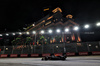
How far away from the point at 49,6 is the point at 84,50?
8425 centimetres

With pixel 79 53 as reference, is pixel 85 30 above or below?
above

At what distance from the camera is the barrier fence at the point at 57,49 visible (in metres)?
20.1

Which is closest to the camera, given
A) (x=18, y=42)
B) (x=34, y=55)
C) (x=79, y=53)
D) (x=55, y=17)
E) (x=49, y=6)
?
(x=79, y=53)

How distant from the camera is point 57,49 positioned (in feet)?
74.2

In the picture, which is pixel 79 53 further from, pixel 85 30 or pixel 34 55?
pixel 85 30

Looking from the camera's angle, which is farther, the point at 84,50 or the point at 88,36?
the point at 88,36

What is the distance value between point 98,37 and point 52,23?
34.9m

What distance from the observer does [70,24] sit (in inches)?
2317

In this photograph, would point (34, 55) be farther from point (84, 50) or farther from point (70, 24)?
point (70, 24)

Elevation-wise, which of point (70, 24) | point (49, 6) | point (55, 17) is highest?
point (49, 6)

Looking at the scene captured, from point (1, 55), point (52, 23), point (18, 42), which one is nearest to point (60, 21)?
point (52, 23)

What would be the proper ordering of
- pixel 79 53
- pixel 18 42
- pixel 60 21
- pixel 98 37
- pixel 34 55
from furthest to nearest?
pixel 60 21 → pixel 98 37 → pixel 18 42 → pixel 34 55 → pixel 79 53

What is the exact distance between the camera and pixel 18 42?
47156mm

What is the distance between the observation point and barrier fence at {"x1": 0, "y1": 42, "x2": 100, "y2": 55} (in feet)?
65.9
